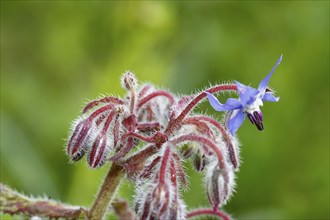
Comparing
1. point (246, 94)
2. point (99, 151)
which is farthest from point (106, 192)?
point (246, 94)

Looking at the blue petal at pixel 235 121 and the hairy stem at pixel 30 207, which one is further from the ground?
the blue petal at pixel 235 121

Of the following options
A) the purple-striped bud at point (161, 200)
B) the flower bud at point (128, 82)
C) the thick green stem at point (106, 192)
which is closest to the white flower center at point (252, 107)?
the purple-striped bud at point (161, 200)

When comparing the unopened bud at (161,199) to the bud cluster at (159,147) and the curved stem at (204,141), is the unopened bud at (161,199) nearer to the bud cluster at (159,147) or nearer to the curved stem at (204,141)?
the bud cluster at (159,147)

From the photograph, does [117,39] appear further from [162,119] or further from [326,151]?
[162,119]

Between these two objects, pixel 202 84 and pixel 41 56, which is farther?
pixel 41 56

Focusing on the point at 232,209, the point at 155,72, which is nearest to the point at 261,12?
the point at 155,72

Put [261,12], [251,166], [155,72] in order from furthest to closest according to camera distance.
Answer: [261,12] < [155,72] < [251,166]

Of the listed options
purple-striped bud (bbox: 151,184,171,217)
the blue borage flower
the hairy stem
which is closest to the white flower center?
the blue borage flower
